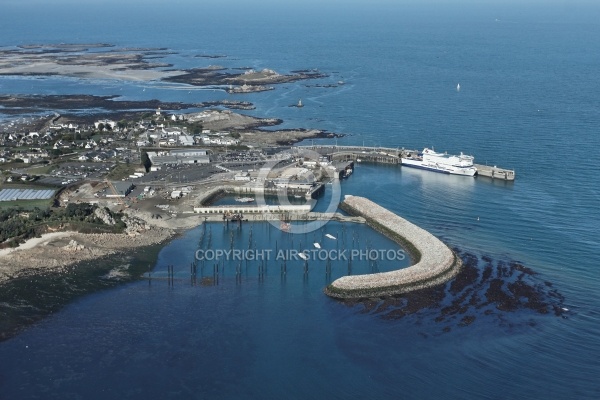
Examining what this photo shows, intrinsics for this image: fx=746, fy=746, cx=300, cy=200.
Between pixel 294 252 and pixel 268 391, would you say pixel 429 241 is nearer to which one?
pixel 294 252

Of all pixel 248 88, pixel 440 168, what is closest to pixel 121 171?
pixel 440 168

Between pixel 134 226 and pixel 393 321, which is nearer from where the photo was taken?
pixel 393 321

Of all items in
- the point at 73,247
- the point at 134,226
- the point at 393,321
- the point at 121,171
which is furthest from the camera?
the point at 121,171

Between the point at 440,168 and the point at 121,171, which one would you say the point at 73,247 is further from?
the point at 440,168

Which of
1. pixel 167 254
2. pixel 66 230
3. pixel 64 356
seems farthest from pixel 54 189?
pixel 64 356

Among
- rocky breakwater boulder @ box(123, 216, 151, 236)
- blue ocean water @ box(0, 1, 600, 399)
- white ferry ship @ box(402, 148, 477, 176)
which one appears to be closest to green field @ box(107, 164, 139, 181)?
rocky breakwater boulder @ box(123, 216, 151, 236)

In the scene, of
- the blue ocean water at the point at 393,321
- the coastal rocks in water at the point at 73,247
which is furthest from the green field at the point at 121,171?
the coastal rocks in water at the point at 73,247

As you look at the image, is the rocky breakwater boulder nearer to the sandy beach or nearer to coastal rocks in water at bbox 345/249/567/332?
the sandy beach
